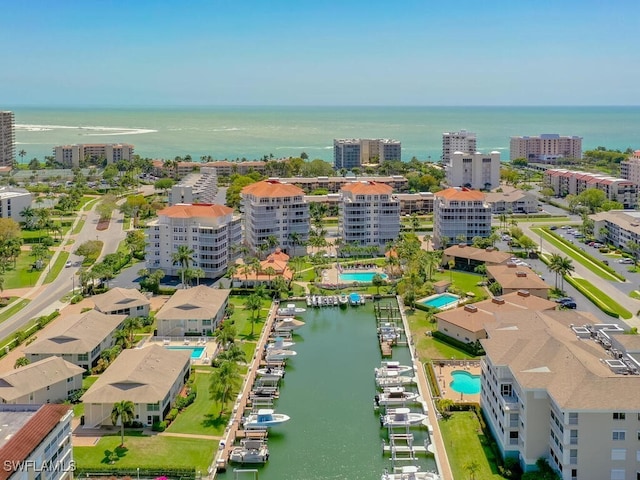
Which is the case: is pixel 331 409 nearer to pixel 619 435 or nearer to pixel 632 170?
pixel 619 435

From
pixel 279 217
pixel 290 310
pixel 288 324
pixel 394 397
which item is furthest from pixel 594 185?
pixel 394 397

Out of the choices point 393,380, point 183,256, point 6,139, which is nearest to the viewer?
point 393,380

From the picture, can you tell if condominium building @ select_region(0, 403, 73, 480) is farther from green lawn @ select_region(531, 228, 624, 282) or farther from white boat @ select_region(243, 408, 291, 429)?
green lawn @ select_region(531, 228, 624, 282)

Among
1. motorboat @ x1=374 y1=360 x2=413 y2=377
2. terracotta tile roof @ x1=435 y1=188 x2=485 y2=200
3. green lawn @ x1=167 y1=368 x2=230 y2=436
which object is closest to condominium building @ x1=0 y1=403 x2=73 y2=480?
green lawn @ x1=167 y1=368 x2=230 y2=436

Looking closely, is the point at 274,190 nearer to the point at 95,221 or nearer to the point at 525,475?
the point at 95,221

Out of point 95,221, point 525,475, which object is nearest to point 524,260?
point 525,475

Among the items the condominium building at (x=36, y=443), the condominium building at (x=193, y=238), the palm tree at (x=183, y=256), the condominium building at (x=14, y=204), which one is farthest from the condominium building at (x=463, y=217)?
the condominium building at (x=14, y=204)

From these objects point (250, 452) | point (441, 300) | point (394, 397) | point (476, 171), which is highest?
point (476, 171)

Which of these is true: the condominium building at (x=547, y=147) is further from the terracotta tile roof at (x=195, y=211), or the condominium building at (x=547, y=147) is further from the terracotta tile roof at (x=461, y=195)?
the terracotta tile roof at (x=195, y=211)
